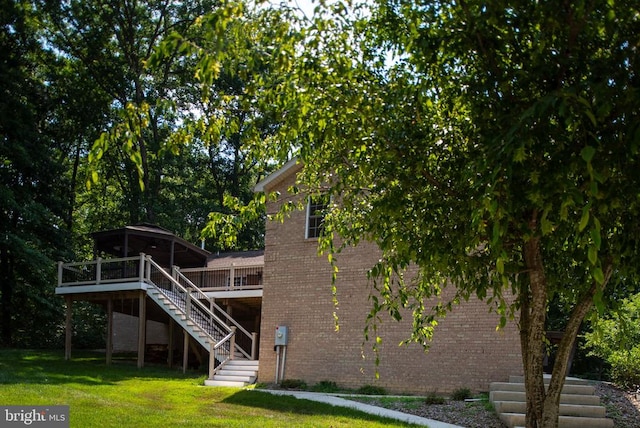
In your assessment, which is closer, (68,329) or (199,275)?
(68,329)

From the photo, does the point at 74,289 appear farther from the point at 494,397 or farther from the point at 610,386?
the point at 610,386

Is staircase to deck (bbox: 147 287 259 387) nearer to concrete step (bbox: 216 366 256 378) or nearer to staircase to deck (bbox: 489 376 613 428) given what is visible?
concrete step (bbox: 216 366 256 378)

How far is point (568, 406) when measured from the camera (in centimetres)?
1283

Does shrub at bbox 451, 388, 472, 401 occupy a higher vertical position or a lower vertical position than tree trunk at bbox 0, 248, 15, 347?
lower

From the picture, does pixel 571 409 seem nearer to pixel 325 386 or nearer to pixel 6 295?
pixel 325 386

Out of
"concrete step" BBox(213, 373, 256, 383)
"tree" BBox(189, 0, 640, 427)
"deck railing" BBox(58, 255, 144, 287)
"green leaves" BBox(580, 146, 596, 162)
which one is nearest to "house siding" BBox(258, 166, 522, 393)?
"concrete step" BBox(213, 373, 256, 383)

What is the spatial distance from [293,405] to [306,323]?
4899 mm

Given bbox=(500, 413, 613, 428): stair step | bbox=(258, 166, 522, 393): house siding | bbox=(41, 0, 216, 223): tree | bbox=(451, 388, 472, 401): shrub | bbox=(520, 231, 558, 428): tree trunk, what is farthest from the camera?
bbox=(41, 0, 216, 223): tree

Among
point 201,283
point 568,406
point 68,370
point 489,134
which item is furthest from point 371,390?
point 489,134

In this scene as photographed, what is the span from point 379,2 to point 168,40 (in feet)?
6.71

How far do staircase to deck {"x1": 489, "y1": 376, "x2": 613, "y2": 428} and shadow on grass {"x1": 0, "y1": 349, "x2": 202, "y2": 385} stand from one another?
9.42 metres

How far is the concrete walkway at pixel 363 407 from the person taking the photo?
40.7 feet

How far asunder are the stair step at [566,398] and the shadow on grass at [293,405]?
2.45 m

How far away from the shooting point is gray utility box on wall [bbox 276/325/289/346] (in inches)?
742
